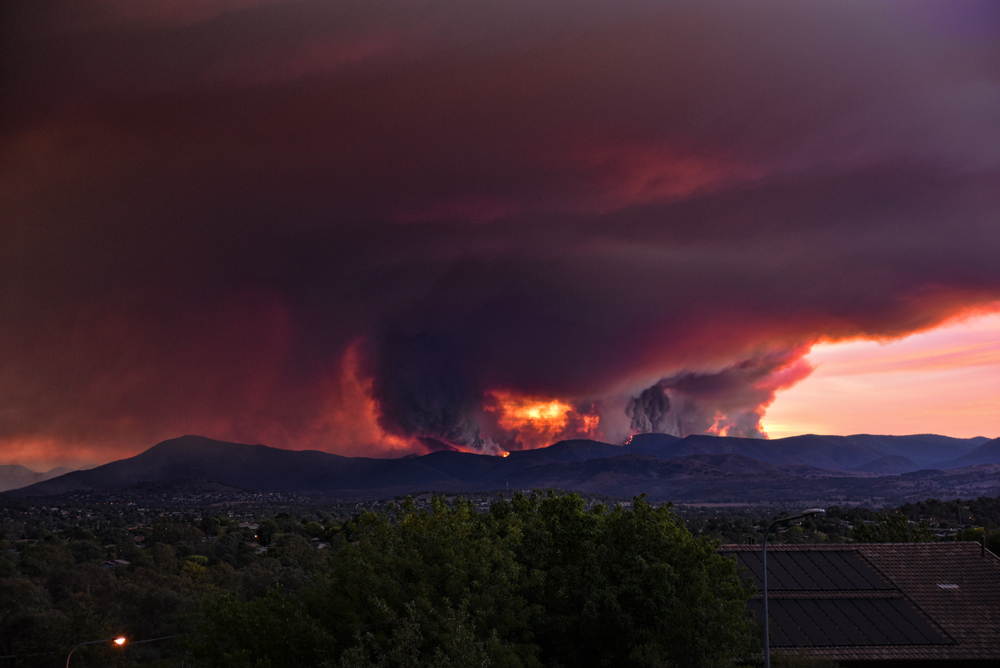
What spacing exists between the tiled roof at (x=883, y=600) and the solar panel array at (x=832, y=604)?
52 mm

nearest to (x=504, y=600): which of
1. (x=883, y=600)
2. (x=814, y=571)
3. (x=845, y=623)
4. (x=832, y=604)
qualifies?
(x=845, y=623)

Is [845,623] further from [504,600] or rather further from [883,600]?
[504,600]

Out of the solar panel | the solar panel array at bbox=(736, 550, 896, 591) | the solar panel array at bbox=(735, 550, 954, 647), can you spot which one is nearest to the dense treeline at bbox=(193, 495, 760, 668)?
the solar panel array at bbox=(735, 550, 954, 647)

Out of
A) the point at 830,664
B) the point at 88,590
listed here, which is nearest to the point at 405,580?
the point at 830,664

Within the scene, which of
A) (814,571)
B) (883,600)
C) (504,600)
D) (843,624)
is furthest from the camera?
(814,571)

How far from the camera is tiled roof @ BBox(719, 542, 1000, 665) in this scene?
3884 cm

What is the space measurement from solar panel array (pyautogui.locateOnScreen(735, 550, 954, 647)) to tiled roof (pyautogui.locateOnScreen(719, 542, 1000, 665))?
52 millimetres

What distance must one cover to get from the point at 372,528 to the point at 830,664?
2112 cm

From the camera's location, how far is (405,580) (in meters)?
28.5

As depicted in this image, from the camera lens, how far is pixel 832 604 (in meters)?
42.2

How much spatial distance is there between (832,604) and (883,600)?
2952mm

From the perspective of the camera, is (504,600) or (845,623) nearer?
(504,600)

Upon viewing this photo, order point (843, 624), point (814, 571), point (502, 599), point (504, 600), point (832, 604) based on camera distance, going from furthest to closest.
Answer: point (814, 571) → point (832, 604) → point (843, 624) → point (504, 600) → point (502, 599)

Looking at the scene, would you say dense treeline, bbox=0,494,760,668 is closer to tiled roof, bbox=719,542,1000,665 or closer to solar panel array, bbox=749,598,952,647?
solar panel array, bbox=749,598,952,647
